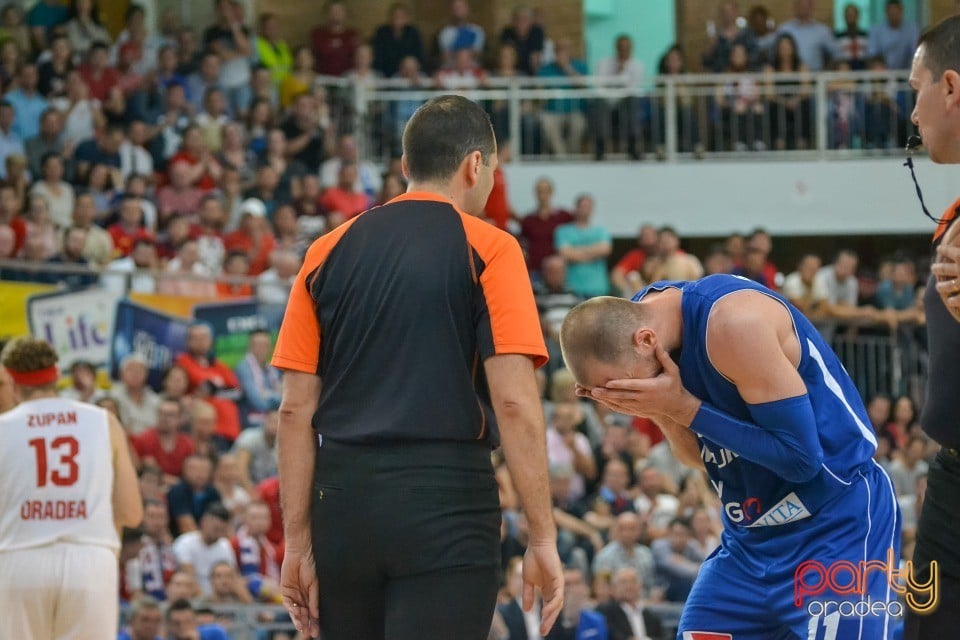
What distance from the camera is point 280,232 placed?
44.2ft

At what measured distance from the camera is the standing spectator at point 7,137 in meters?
13.6

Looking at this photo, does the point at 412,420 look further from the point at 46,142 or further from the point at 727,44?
the point at 727,44

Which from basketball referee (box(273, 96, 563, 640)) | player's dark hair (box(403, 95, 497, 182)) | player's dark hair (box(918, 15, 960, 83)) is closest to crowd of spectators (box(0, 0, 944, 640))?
basketball referee (box(273, 96, 563, 640))

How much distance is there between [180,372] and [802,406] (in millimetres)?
7857

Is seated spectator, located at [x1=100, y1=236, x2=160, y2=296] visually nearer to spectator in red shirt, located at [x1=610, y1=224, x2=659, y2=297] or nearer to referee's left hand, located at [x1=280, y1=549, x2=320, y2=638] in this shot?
spectator in red shirt, located at [x1=610, y1=224, x2=659, y2=297]

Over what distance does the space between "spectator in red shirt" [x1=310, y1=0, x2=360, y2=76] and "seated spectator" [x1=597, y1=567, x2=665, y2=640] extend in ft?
30.5

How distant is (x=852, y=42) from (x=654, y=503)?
9.07 metres

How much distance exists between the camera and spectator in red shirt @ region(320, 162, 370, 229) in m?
14.0

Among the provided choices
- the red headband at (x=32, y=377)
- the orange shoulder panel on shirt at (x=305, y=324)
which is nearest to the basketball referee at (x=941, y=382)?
the orange shoulder panel on shirt at (x=305, y=324)

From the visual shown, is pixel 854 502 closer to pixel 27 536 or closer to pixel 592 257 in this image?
pixel 27 536

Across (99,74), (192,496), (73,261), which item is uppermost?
(99,74)

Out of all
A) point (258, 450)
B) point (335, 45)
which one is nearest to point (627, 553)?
point (258, 450)

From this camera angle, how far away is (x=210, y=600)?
959cm

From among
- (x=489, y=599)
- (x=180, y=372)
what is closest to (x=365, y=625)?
(x=489, y=599)
